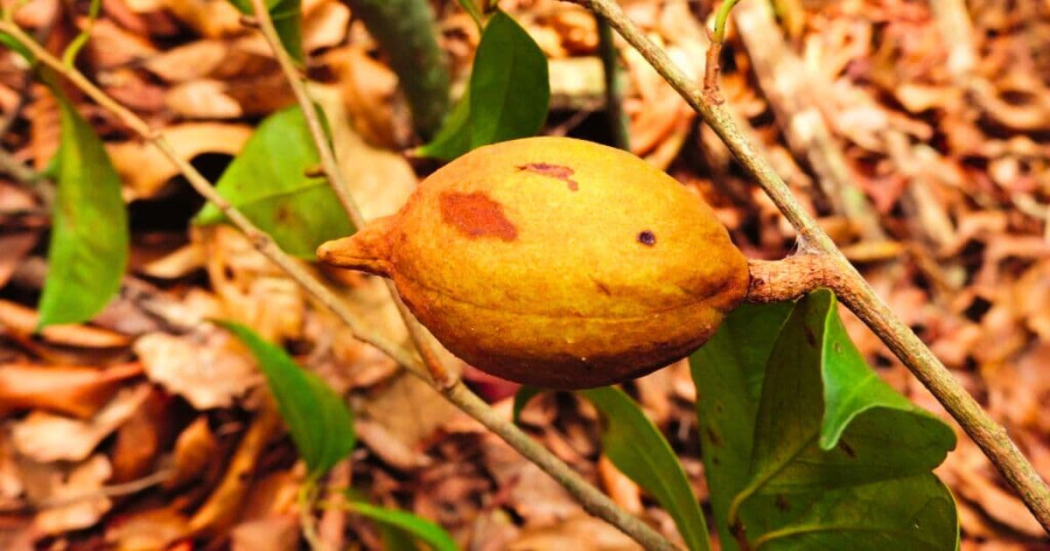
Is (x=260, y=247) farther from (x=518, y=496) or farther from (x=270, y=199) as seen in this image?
(x=518, y=496)

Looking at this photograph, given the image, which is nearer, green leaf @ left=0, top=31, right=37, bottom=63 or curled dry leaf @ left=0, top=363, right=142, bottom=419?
green leaf @ left=0, top=31, right=37, bottom=63

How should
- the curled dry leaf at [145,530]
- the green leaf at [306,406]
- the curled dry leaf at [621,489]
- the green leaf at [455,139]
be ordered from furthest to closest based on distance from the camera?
the curled dry leaf at [621,489] < the curled dry leaf at [145,530] < the green leaf at [306,406] < the green leaf at [455,139]

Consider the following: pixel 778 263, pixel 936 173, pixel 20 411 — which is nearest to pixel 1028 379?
pixel 936 173

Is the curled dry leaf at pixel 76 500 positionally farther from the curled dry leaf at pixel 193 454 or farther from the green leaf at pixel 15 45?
the green leaf at pixel 15 45

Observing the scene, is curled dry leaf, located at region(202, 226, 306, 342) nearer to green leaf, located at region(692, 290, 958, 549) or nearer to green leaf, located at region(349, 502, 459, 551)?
green leaf, located at region(349, 502, 459, 551)

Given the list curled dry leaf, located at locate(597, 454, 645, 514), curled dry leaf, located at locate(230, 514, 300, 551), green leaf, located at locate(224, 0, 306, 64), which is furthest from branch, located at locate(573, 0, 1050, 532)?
curled dry leaf, located at locate(230, 514, 300, 551)

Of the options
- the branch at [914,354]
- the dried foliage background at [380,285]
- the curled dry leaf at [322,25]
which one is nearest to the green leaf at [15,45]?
the dried foliage background at [380,285]
